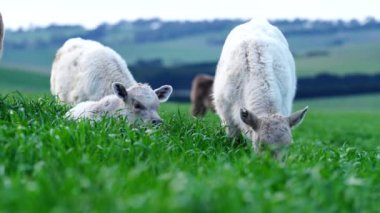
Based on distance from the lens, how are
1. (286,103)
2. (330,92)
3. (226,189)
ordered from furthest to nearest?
1. (330,92)
2. (286,103)
3. (226,189)

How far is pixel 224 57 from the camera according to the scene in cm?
1239

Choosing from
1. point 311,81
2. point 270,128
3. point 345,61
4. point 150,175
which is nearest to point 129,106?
point 270,128

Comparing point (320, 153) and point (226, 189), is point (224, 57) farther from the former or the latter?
point (226, 189)

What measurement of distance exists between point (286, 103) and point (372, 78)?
245 ft

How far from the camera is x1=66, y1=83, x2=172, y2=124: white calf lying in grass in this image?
10.8 meters

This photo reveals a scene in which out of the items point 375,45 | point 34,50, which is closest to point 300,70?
point 375,45

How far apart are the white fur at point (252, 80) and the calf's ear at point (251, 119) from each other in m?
0.55

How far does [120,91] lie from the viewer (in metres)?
11.1

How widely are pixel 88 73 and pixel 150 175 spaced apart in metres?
7.85

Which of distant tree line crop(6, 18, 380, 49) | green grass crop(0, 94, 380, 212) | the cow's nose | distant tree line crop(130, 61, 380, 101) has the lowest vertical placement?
distant tree line crop(6, 18, 380, 49)

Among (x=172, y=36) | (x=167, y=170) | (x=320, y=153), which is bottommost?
(x=172, y=36)

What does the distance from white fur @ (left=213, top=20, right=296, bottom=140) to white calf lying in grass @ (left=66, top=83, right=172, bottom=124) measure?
117cm

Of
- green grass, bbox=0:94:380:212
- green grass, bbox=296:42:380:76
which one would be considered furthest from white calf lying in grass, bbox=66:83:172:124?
green grass, bbox=296:42:380:76

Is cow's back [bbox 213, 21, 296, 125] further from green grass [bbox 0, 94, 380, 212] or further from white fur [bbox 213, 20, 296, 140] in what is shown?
green grass [bbox 0, 94, 380, 212]
